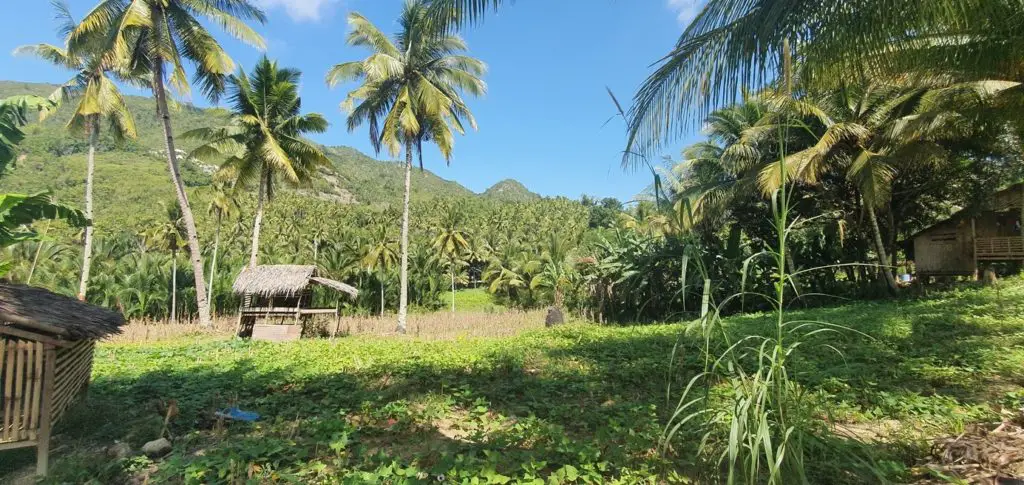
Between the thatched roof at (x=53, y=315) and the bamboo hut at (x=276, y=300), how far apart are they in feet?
28.0

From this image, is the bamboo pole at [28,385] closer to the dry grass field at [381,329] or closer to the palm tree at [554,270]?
the dry grass field at [381,329]

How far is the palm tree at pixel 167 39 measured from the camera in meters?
13.0

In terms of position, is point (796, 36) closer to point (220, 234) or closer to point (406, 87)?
point (406, 87)

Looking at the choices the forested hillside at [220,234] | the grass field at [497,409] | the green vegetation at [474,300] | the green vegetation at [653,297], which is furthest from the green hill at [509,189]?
the grass field at [497,409]

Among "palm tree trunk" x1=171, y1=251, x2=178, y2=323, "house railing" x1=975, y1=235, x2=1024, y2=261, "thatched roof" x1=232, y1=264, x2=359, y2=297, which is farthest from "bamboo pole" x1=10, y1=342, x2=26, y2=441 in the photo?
"house railing" x1=975, y1=235, x2=1024, y2=261

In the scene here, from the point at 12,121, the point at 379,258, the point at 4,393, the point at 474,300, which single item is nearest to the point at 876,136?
the point at 4,393

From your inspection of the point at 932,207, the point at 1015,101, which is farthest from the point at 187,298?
the point at 932,207

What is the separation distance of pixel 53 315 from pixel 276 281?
1159cm

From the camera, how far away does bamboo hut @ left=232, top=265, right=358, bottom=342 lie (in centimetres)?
1402

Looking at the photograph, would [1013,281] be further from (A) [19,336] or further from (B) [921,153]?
(A) [19,336]

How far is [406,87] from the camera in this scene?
1609 cm

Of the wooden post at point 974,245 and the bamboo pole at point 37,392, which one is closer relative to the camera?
the bamboo pole at point 37,392

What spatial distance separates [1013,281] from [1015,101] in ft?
33.9

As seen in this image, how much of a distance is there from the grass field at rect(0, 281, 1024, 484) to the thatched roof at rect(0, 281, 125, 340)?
1.00 metres
